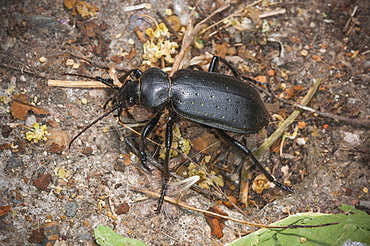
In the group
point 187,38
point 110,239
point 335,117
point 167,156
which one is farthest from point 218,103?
point 110,239

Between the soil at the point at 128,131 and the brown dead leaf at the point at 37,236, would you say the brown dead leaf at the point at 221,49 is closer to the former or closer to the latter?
the soil at the point at 128,131

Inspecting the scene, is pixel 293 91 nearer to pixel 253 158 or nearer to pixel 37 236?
pixel 253 158

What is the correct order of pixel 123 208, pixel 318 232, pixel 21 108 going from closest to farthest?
pixel 318 232 < pixel 123 208 < pixel 21 108

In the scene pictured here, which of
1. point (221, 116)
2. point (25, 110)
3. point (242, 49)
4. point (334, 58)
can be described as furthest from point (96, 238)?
point (334, 58)

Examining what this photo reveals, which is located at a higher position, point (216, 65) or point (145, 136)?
point (216, 65)

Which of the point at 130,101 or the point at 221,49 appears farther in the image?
the point at 221,49

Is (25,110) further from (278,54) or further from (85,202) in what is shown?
(278,54)

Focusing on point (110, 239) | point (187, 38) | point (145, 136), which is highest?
point (187, 38)
